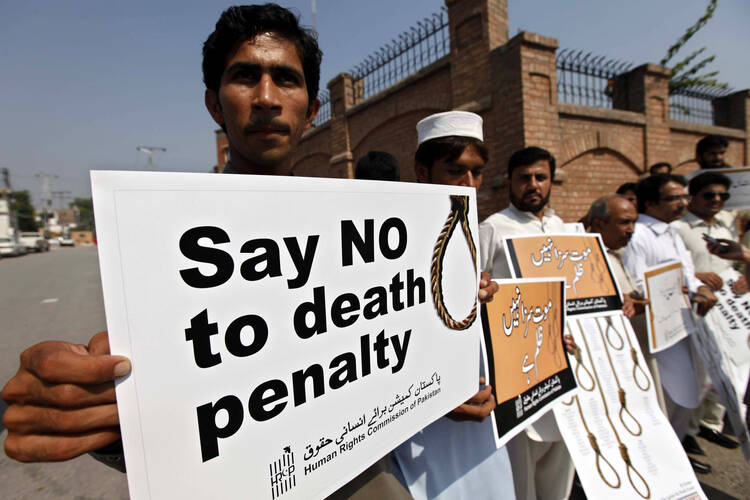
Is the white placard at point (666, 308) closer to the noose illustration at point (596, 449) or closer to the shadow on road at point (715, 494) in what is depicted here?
the shadow on road at point (715, 494)

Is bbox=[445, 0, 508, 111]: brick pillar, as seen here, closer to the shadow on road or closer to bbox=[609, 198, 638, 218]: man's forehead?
bbox=[609, 198, 638, 218]: man's forehead

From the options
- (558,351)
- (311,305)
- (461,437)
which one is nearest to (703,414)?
(558,351)

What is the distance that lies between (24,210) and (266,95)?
77.4 metres

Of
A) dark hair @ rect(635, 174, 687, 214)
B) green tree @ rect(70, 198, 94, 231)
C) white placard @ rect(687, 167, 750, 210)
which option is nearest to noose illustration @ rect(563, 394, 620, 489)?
dark hair @ rect(635, 174, 687, 214)

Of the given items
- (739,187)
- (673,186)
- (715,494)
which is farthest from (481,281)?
(739,187)

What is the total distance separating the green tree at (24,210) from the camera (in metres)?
54.7

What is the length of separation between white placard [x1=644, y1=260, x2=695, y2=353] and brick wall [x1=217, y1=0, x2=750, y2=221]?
10.6ft

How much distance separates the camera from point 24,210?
55.6 meters

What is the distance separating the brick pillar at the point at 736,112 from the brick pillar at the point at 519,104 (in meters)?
8.47

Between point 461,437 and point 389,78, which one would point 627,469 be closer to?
point 461,437

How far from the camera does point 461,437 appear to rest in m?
1.26

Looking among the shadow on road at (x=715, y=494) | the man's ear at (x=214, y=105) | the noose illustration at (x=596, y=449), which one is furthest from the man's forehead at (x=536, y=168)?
the shadow on road at (x=715, y=494)

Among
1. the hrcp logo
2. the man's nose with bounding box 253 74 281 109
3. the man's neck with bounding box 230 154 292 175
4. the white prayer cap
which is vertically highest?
the white prayer cap

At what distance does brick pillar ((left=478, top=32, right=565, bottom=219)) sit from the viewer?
17.0 feet
